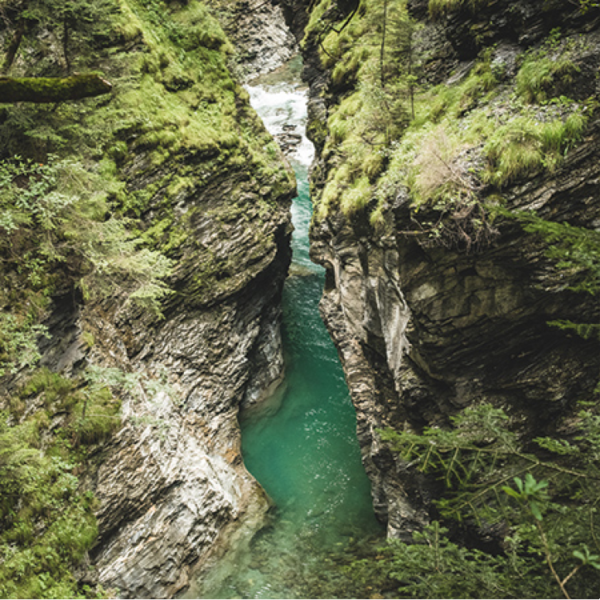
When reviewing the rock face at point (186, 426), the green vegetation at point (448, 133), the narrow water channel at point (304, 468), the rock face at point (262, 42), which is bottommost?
the narrow water channel at point (304, 468)

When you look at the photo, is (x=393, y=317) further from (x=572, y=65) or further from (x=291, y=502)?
(x=291, y=502)

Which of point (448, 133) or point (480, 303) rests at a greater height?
point (448, 133)

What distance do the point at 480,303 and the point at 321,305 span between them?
645cm

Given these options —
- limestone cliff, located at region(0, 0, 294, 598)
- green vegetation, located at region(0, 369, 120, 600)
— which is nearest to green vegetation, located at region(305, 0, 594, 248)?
limestone cliff, located at region(0, 0, 294, 598)

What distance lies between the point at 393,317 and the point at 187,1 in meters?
12.3

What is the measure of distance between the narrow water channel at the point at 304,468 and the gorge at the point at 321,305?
0.10 metres

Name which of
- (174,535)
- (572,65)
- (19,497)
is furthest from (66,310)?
(572,65)

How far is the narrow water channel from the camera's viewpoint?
8.88m

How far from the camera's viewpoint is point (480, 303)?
5.90 m

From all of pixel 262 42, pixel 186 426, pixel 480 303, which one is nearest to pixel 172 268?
pixel 186 426

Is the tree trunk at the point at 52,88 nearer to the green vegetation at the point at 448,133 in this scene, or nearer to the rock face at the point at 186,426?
the green vegetation at the point at 448,133

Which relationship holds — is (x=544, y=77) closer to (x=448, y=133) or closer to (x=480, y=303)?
(x=448, y=133)

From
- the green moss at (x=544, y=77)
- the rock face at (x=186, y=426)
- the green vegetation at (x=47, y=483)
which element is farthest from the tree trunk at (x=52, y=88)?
the green moss at (x=544, y=77)

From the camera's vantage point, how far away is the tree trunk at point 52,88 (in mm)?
5992
